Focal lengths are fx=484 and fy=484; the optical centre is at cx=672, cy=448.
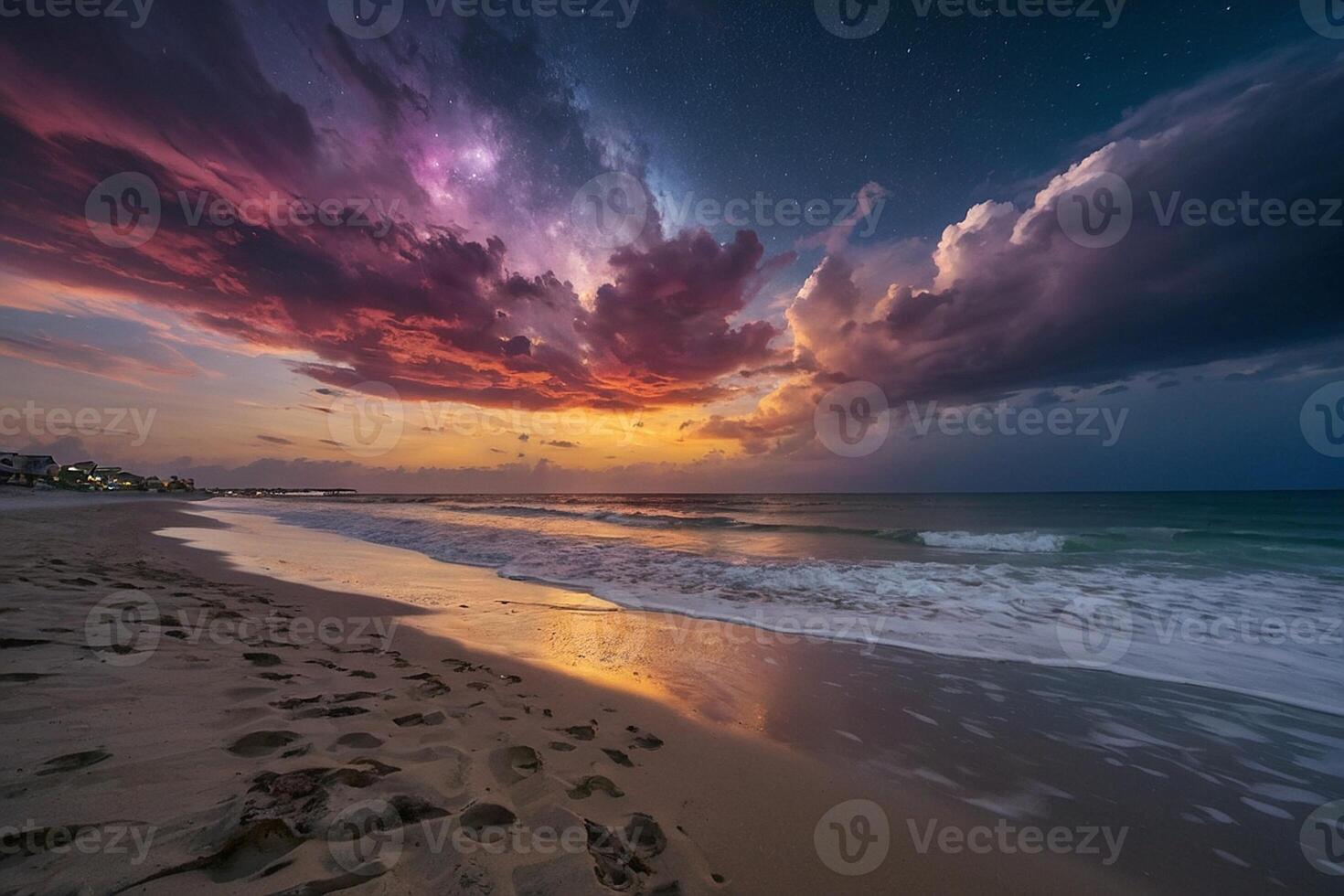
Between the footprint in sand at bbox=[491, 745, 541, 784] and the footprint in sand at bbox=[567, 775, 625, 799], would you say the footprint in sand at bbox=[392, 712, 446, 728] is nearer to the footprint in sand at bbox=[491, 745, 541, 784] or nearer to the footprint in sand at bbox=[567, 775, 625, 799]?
the footprint in sand at bbox=[491, 745, 541, 784]

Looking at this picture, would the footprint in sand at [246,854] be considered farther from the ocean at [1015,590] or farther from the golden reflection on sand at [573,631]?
the ocean at [1015,590]

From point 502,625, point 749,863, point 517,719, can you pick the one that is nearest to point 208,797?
point 517,719

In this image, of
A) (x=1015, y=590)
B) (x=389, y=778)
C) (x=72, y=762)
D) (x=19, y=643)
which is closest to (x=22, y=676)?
(x=19, y=643)

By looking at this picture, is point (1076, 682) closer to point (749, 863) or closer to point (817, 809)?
point (817, 809)

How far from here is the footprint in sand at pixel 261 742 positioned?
305cm

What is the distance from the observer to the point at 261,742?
3.17m

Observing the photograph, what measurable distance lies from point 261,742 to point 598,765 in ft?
7.25

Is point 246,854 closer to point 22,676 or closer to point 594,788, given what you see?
point 594,788

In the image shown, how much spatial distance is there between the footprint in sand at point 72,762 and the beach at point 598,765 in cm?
2

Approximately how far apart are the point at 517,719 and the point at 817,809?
2457mm

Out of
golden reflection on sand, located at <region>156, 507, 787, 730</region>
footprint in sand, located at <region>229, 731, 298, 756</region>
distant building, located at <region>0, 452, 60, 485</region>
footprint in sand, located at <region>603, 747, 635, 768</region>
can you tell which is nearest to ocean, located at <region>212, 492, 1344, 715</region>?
golden reflection on sand, located at <region>156, 507, 787, 730</region>

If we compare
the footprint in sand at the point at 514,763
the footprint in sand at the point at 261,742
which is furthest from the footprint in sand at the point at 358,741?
the footprint in sand at the point at 514,763

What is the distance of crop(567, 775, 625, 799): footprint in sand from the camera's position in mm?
3102

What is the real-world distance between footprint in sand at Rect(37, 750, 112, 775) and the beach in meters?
0.02
